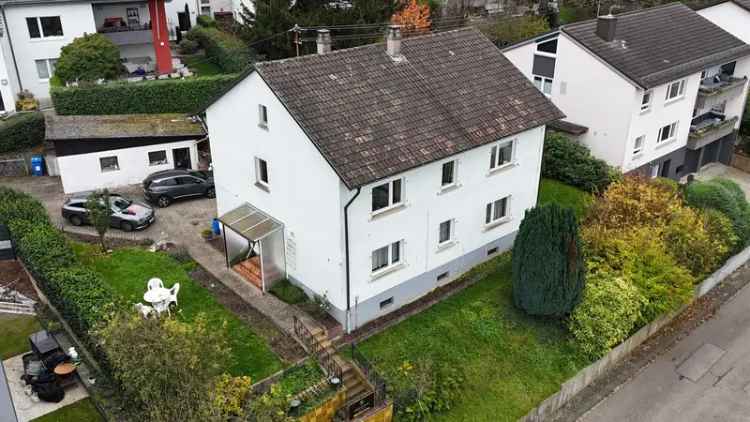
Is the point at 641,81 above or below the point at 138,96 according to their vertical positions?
above

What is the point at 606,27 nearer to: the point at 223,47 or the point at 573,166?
the point at 573,166

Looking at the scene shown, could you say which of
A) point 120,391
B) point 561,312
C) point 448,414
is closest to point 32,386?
point 120,391

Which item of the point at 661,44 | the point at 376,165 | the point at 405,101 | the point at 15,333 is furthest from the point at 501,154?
the point at 15,333

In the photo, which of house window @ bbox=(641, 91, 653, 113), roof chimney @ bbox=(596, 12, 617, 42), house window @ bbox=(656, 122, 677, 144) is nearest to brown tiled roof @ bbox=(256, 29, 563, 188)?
house window @ bbox=(641, 91, 653, 113)

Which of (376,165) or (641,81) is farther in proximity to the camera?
(641,81)

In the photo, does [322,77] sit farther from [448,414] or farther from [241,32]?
[241,32]

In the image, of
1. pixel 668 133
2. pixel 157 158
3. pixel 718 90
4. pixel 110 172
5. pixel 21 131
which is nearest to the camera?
pixel 110 172

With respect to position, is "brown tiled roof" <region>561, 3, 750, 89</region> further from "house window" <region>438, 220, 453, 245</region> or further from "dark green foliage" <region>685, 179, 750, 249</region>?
"house window" <region>438, 220, 453, 245</region>
